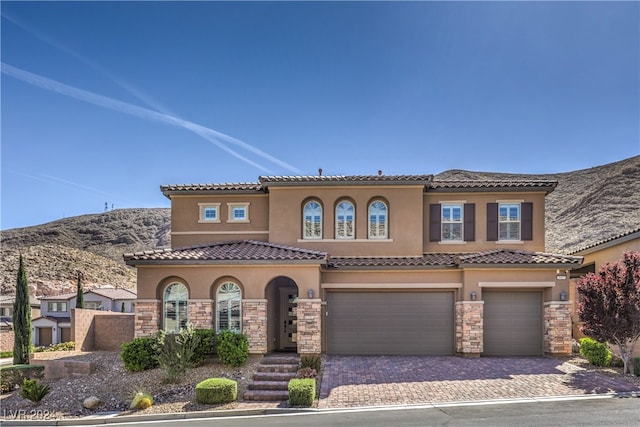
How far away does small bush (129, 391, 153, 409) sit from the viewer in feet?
41.0

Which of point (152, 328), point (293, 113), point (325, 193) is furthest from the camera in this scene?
point (293, 113)

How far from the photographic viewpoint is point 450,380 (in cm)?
1390

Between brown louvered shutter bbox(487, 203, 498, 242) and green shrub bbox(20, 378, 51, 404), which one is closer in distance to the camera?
green shrub bbox(20, 378, 51, 404)

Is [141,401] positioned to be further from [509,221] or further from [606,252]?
[606,252]

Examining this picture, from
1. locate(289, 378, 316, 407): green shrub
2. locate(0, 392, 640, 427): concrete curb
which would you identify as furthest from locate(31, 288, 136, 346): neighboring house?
locate(289, 378, 316, 407): green shrub

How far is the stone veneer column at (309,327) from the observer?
16.5 metres

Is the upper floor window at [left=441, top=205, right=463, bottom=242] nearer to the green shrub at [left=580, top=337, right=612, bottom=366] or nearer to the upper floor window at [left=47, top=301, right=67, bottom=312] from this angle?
the green shrub at [left=580, top=337, right=612, bottom=366]

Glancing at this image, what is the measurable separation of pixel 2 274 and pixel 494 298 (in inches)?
2647

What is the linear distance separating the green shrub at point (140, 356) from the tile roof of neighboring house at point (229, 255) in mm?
2992

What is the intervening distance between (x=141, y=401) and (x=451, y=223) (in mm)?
14079

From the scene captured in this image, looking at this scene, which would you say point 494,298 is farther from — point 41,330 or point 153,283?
point 41,330

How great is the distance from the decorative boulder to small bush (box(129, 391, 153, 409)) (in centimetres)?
123

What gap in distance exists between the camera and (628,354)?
14.9 metres

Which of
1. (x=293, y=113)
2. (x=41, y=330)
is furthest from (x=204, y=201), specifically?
(x=41, y=330)
